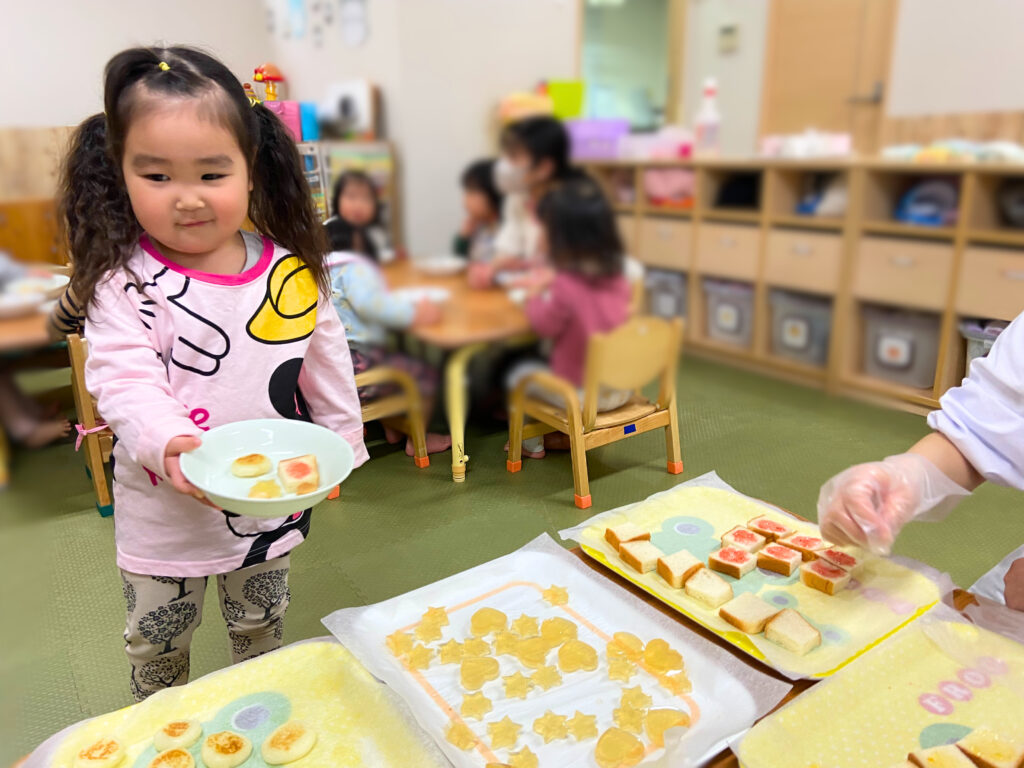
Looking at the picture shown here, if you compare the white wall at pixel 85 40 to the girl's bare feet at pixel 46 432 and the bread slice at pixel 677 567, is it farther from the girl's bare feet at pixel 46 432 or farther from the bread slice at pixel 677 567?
the bread slice at pixel 677 567

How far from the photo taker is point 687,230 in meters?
0.39

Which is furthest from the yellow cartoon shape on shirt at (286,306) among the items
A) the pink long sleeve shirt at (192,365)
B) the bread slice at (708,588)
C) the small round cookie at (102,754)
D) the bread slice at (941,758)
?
the bread slice at (941,758)

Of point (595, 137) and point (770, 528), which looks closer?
point (595, 137)

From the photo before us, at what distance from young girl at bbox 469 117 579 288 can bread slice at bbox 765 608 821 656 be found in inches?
18.7

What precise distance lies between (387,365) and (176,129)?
0.16m

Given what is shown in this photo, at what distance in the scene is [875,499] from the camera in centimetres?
60

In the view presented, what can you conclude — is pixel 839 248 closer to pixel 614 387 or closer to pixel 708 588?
pixel 614 387

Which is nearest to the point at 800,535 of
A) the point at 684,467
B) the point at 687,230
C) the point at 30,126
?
the point at 684,467

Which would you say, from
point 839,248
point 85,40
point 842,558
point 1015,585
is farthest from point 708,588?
point 85,40

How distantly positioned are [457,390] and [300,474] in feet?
0.41

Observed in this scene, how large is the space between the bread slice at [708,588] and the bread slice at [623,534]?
0.06 metres

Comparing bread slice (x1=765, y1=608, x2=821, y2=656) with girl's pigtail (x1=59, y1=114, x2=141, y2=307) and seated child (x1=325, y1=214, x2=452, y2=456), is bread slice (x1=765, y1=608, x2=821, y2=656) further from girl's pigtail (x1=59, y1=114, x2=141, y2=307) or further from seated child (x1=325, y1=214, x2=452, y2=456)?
girl's pigtail (x1=59, y1=114, x2=141, y2=307)

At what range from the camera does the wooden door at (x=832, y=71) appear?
0.34m

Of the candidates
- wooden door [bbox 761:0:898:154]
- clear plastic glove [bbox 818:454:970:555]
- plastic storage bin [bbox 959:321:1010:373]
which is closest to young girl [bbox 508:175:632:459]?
wooden door [bbox 761:0:898:154]
